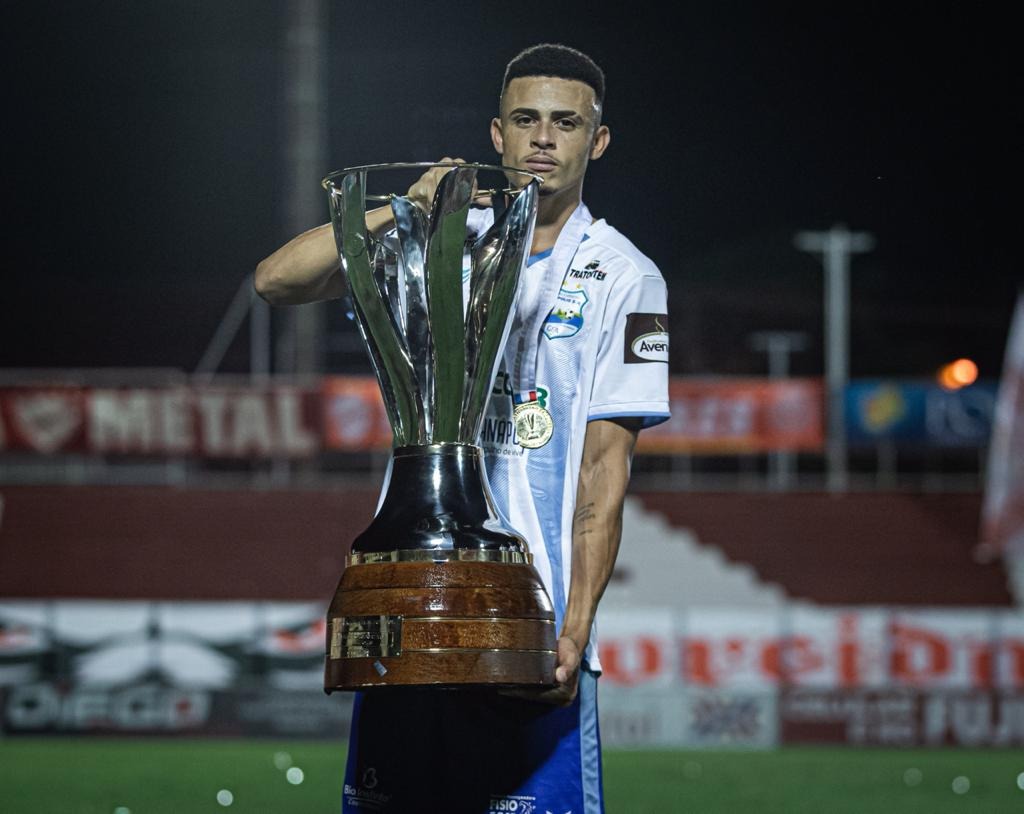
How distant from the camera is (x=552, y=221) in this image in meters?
2.77

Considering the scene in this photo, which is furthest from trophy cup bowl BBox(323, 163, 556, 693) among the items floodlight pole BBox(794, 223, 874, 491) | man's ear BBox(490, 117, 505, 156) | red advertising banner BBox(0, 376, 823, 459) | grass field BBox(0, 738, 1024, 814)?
red advertising banner BBox(0, 376, 823, 459)

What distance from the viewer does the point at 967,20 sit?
12.5ft

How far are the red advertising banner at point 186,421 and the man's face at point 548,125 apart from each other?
1747cm

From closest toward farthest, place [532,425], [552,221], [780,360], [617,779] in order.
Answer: [532,425] < [552,221] < [617,779] < [780,360]

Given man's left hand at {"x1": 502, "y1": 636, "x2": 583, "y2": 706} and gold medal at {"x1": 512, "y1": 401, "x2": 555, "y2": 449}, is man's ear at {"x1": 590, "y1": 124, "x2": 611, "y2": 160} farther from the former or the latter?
man's left hand at {"x1": 502, "y1": 636, "x2": 583, "y2": 706}

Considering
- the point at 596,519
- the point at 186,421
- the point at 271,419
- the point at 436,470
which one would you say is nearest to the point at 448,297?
the point at 436,470

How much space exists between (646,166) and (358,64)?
1191mm

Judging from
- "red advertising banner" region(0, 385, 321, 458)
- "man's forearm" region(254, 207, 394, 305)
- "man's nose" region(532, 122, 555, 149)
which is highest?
"red advertising banner" region(0, 385, 321, 458)

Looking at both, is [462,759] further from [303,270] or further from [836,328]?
[836,328]

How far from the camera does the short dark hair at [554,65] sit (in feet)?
8.64

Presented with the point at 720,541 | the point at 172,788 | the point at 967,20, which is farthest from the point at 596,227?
the point at 720,541

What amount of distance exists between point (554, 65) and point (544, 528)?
0.73 meters

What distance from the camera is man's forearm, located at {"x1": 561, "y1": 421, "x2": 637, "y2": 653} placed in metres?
2.56

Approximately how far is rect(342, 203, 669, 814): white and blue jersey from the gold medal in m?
0.02
